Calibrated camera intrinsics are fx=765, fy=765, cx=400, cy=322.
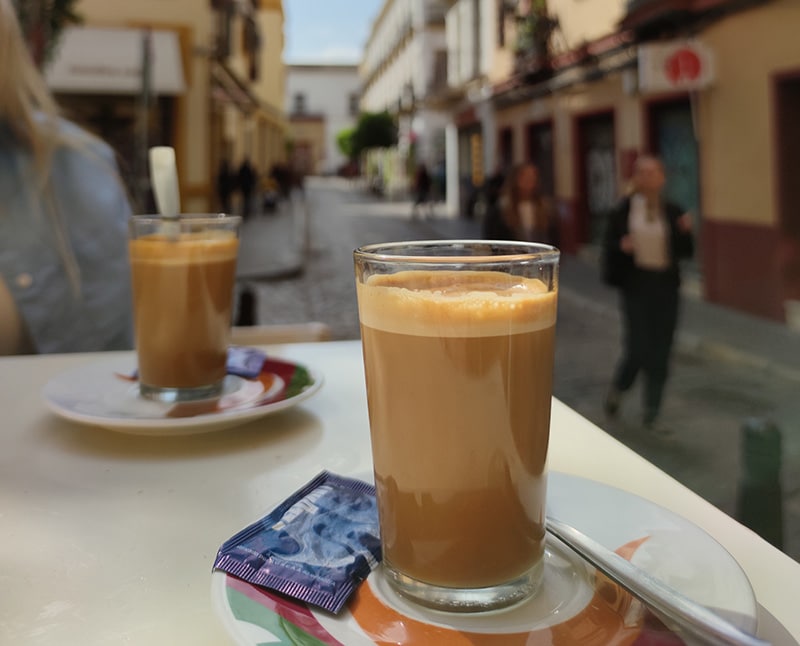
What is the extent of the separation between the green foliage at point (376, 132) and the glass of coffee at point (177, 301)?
33.5m

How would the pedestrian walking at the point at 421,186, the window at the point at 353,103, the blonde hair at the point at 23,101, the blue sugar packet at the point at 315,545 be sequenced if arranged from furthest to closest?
the window at the point at 353,103 < the pedestrian walking at the point at 421,186 < the blonde hair at the point at 23,101 < the blue sugar packet at the point at 315,545

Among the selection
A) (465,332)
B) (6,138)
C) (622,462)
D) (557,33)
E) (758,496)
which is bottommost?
(758,496)

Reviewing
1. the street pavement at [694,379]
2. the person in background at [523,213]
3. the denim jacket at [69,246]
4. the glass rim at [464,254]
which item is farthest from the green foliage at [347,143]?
the glass rim at [464,254]

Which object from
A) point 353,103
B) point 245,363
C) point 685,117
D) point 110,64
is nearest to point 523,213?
point 685,117

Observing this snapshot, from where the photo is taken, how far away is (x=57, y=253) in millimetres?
1801

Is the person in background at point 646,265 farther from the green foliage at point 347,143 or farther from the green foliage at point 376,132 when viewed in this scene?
the green foliage at point 347,143

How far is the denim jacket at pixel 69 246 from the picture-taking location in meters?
1.75

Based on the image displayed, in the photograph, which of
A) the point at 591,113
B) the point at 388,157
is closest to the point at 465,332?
the point at 591,113

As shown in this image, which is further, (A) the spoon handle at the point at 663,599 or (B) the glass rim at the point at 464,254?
(B) the glass rim at the point at 464,254

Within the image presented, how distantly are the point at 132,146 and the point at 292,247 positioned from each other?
2556mm

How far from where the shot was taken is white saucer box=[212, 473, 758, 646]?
0.53m

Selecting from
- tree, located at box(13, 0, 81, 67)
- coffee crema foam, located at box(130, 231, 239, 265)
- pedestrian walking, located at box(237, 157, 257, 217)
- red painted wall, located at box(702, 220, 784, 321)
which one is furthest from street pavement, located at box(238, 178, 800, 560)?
pedestrian walking, located at box(237, 157, 257, 217)

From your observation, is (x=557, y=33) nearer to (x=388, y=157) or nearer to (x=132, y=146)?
(x=132, y=146)

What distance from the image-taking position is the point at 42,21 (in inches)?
177
